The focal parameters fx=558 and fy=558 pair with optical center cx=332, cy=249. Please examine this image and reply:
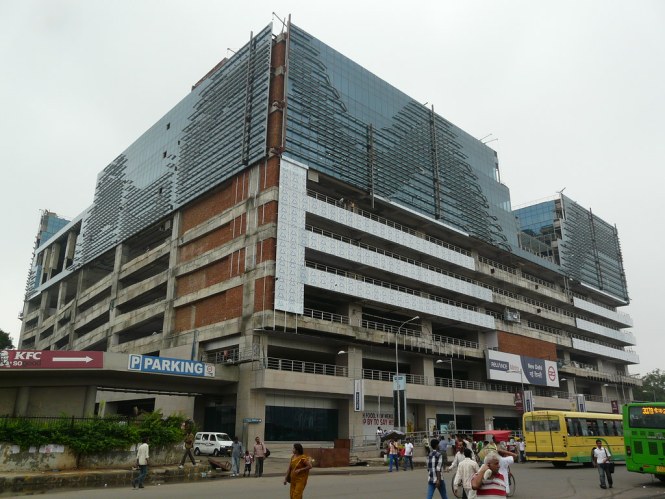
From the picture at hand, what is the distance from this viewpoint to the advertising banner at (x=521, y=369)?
199 feet

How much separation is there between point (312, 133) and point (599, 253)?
61.6m

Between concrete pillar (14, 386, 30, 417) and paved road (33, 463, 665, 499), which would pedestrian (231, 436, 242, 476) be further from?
concrete pillar (14, 386, 30, 417)

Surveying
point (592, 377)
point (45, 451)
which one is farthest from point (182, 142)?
point (592, 377)

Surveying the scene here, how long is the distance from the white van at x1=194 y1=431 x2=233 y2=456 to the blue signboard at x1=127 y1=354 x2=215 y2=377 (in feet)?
14.4

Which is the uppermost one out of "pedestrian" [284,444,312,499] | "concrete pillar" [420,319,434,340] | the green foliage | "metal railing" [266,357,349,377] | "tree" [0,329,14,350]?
"tree" [0,329,14,350]

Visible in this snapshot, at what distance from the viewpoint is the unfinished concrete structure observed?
44844 mm

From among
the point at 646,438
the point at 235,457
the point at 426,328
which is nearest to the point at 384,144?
the point at 426,328

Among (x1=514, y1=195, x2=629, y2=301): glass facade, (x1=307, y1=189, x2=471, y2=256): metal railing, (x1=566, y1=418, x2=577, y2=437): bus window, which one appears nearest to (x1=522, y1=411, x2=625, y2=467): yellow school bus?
(x1=566, y1=418, x2=577, y2=437): bus window

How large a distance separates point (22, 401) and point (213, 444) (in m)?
13.9

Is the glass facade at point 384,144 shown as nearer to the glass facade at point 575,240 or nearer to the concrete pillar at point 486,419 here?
the glass facade at point 575,240

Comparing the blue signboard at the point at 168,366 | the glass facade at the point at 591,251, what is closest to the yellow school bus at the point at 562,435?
the blue signboard at the point at 168,366

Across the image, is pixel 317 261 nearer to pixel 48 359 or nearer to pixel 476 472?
pixel 48 359

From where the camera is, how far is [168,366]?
1527 inches

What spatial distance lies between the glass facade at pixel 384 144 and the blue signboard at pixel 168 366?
1844 cm
